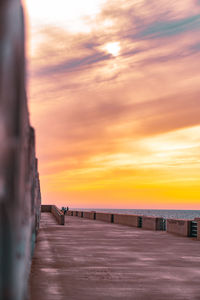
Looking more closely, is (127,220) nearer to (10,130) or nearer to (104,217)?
(104,217)

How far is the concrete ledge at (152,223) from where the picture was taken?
97.8 ft

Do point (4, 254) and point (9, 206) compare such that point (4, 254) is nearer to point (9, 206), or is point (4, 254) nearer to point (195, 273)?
point (9, 206)

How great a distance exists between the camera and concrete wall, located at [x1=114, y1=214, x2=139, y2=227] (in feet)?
112

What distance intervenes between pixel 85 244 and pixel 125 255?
13.3 ft

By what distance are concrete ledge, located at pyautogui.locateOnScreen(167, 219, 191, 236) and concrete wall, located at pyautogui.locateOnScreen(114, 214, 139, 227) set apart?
19.3 feet

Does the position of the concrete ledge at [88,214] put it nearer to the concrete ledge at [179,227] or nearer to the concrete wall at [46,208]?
the concrete wall at [46,208]

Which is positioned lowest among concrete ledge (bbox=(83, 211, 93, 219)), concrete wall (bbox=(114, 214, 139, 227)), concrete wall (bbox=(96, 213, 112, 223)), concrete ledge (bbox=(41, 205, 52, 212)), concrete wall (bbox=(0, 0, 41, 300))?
concrete ledge (bbox=(41, 205, 52, 212))

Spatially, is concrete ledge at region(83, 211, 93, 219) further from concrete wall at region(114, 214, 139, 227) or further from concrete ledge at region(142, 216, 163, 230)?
concrete ledge at region(142, 216, 163, 230)

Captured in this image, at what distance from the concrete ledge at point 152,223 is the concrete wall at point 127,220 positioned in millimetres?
1489

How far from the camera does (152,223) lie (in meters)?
30.4

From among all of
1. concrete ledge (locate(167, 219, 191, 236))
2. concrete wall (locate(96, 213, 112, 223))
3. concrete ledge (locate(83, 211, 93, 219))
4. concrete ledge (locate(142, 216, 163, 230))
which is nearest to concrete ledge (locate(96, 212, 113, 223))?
concrete wall (locate(96, 213, 112, 223))

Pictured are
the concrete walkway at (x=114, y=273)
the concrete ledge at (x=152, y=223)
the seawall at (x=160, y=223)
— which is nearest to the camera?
the concrete walkway at (x=114, y=273)

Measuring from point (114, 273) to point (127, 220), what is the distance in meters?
25.3

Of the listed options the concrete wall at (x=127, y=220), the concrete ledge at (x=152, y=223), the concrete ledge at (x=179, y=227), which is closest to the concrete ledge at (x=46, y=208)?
the concrete wall at (x=127, y=220)
